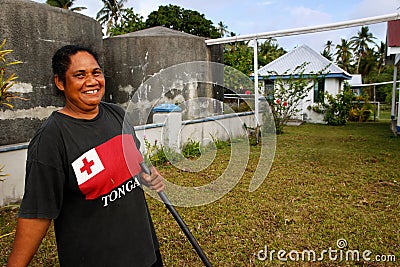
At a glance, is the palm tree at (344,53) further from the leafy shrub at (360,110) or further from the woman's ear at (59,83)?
the woman's ear at (59,83)

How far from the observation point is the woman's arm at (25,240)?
43.3 inches

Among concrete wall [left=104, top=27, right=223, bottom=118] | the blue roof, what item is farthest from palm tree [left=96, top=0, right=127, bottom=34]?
concrete wall [left=104, top=27, right=223, bottom=118]

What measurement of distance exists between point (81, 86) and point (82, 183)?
345 millimetres

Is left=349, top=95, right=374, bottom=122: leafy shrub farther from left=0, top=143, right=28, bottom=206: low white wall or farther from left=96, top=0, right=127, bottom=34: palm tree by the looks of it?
left=96, top=0, right=127, bottom=34: palm tree

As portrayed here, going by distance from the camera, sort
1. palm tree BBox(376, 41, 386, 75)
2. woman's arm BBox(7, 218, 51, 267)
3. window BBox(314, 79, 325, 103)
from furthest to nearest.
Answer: palm tree BBox(376, 41, 386, 75) < window BBox(314, 79, 325, 103) < woman's arm BBox(7, 218, 51, 267)

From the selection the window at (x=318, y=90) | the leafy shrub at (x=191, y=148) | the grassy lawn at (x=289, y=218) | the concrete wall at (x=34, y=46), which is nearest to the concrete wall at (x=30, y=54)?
the concrete wall at (x=34, y=46)

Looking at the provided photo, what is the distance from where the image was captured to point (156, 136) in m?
5.41

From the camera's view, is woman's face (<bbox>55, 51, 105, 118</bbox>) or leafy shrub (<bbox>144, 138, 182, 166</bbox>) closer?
woman's face (<bbox>55, 51, 105, 118</bbox>)

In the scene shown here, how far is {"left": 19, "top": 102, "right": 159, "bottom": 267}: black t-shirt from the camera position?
3.61 ft

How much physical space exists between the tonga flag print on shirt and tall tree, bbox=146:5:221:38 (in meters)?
23.6

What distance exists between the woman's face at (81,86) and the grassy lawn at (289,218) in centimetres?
72

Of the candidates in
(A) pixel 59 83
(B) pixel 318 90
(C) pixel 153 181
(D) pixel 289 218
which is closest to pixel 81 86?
(A) pixel 59 83

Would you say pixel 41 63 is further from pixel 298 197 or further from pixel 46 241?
pixel 298 197

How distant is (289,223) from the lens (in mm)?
3305
